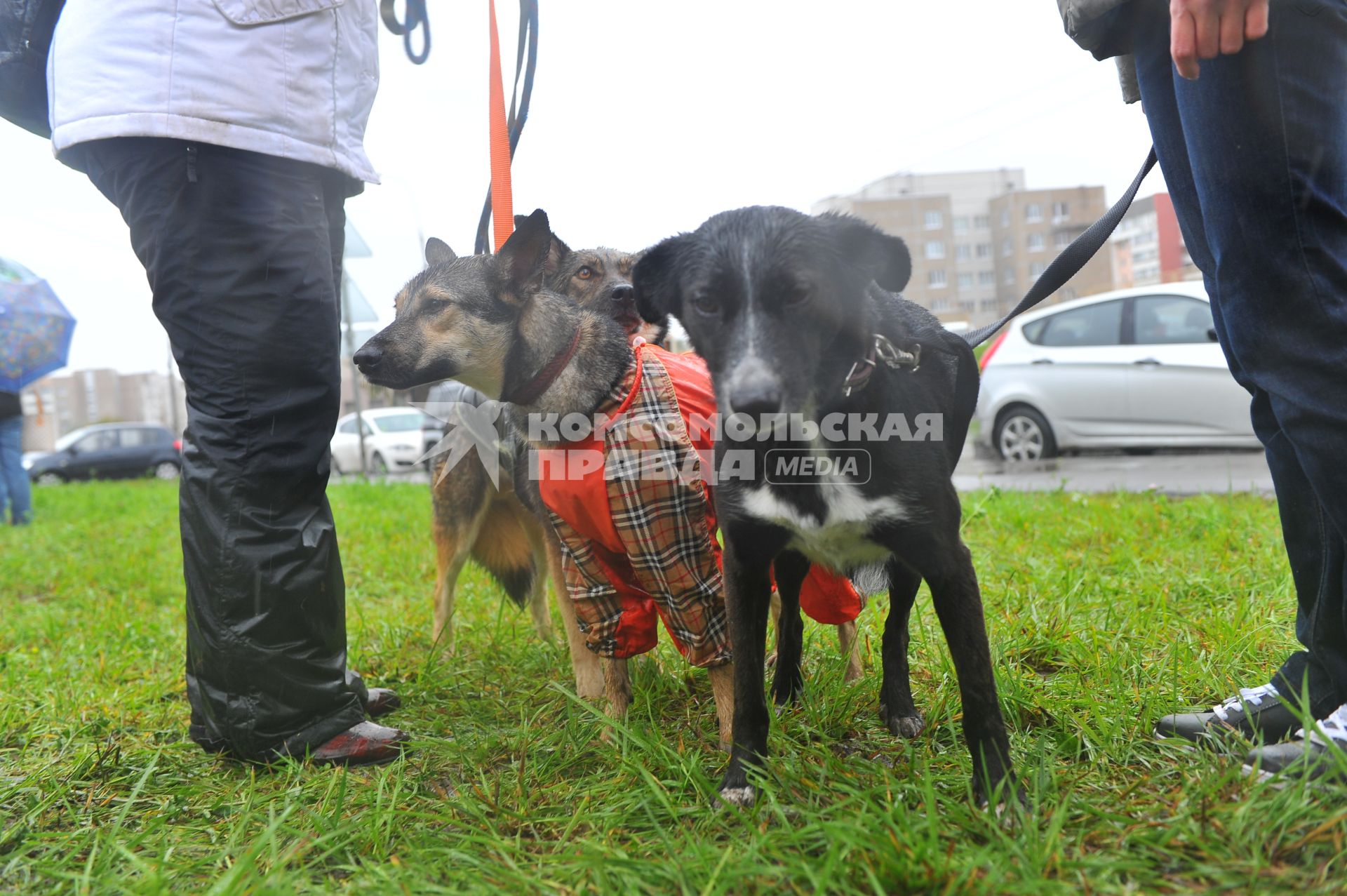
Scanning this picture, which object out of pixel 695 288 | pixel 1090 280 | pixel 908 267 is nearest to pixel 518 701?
pixel 695 288

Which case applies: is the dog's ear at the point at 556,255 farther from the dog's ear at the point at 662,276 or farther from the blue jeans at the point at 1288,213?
the blue jeans at the point at 1288,213

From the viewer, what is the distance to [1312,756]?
1557mm

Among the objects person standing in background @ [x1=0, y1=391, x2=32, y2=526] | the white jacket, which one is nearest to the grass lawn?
the white jacket

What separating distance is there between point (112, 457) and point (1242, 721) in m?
29.1

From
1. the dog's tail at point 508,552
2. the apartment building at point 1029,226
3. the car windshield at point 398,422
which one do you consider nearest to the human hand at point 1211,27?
the dog's tail at point 508,552

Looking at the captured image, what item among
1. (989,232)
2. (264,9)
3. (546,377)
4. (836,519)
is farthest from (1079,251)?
(989,232)

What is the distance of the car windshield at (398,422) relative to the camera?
82.1 ft

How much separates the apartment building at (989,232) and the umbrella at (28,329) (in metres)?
50.5

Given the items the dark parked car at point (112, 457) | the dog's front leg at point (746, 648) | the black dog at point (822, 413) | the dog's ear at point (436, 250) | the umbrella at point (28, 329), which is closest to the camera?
the black dog at point (822, 413)

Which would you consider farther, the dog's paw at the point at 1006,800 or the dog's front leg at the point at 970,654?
the dog's front leg at the point at 970,654

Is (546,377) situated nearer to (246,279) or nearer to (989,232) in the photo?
(246,279)

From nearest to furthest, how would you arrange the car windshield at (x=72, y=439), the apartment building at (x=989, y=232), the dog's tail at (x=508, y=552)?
the dog's tail at (x=508, y=552) → the car windshield at (x=72, y=439) → the apartment building at (x=989, y=232)

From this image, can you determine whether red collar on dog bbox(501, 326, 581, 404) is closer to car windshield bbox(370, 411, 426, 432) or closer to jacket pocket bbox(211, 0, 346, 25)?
jacket pocket bbox(211, 0, 346, 25)

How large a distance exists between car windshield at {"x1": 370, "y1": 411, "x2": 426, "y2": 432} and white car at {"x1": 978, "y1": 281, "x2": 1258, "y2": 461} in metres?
Answer: 19.2
